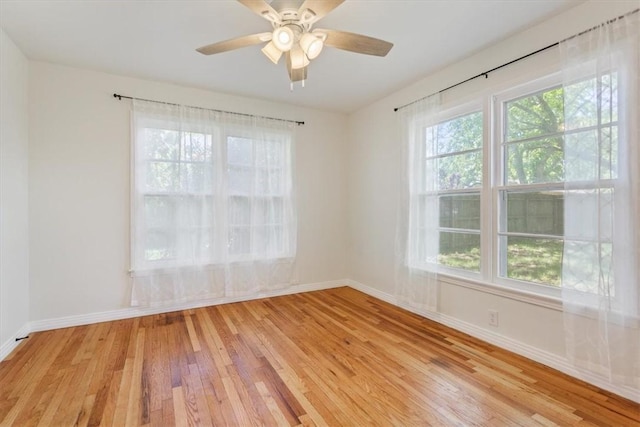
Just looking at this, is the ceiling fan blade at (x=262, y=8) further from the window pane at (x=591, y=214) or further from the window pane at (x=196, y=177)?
the window pane at (x=591, y=214)

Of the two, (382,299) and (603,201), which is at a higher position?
(603,201)

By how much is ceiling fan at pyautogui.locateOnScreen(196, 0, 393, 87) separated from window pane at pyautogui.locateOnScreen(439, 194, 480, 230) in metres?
1.70

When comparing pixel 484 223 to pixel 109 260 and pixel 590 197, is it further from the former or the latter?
pixel 109 260

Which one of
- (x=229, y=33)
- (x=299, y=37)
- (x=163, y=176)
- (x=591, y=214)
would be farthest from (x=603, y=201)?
(x=163, y=176)

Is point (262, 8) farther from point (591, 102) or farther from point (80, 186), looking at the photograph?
point (80, 186)

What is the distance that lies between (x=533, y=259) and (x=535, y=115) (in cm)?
120

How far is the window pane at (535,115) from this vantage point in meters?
2.31

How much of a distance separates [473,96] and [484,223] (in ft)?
3.96

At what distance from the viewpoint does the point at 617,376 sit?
1.87m

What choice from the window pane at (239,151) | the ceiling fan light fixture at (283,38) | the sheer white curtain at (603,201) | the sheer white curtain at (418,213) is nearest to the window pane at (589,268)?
the sheer white curtain at (603,201)

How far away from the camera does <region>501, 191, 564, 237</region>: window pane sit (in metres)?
2.27

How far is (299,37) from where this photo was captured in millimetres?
1938

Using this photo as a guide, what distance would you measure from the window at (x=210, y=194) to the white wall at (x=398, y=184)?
1084mm

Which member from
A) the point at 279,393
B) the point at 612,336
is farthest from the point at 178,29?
the point at 612,336
